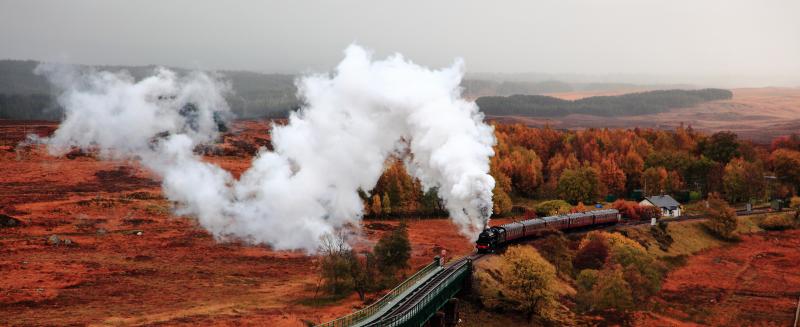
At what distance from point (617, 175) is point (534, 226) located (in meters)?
51.7

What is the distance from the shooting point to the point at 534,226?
58.7 m

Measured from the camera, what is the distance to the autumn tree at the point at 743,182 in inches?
3831

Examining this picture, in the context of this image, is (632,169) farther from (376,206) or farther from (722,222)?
(376,206)

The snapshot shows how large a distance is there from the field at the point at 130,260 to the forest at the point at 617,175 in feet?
23.2

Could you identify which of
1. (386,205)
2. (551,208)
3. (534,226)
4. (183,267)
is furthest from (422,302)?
(551,208)

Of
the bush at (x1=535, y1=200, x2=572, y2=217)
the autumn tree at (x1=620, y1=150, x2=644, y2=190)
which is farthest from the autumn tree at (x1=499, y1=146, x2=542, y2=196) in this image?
the autumn tree at (x1=620, y1=150, x2=644, y2=190)

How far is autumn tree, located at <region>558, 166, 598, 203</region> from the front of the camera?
315 feet

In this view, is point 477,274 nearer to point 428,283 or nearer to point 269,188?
point 428,283

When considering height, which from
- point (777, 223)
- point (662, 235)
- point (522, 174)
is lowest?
point (777, 223)

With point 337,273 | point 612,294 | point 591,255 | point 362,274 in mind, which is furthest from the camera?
point 591,255

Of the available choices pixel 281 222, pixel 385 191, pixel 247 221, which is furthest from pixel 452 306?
pixel 385 191

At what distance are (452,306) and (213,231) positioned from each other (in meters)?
35.3

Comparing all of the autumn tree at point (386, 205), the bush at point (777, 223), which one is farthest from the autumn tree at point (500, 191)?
the bush at point (777, 223)

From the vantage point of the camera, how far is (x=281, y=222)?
221 feet
